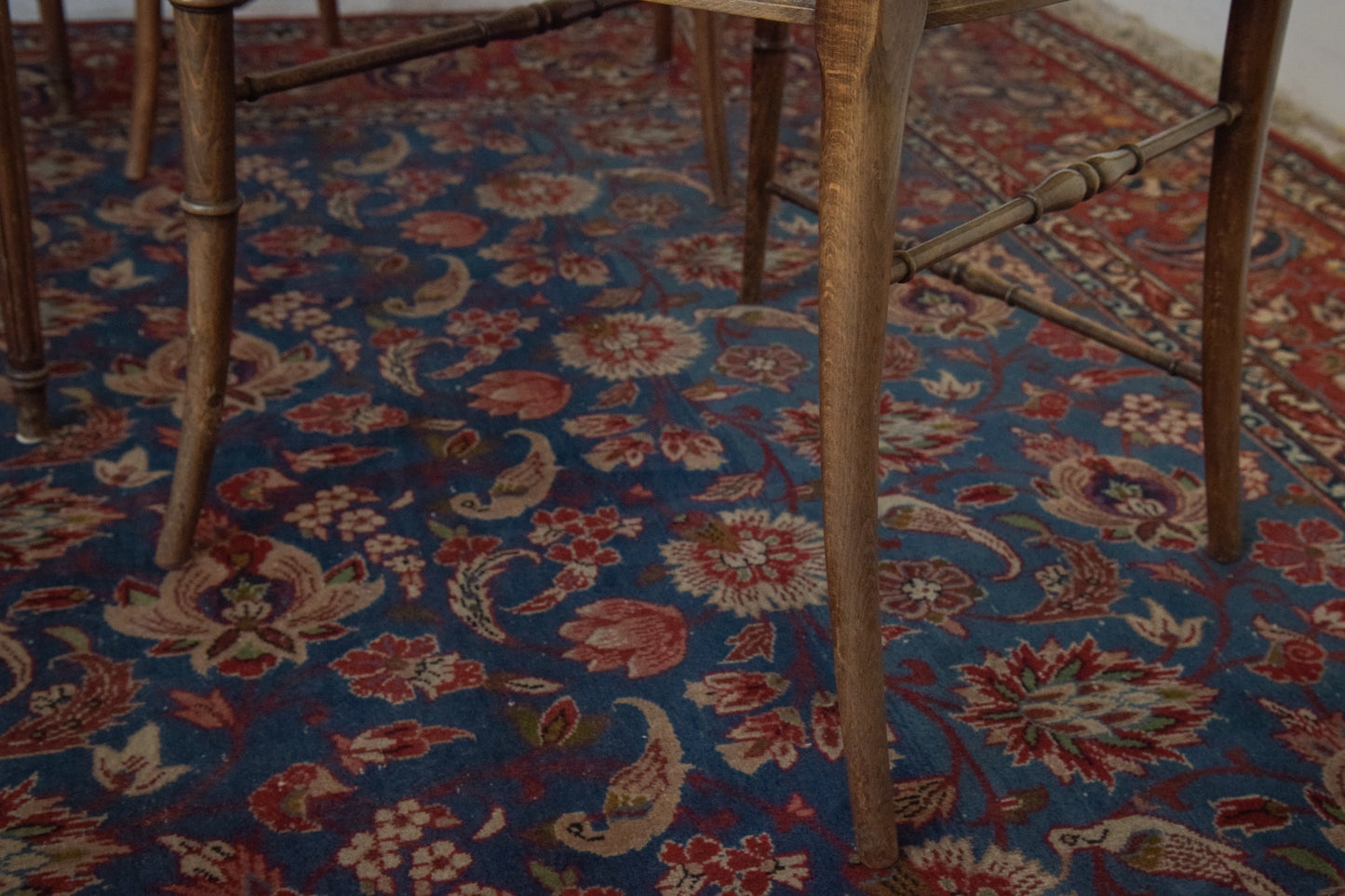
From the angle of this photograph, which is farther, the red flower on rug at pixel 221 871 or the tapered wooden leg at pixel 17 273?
the tapered wooden leg at pixel 17 273

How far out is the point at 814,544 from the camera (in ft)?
4.10

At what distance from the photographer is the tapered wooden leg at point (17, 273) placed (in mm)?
1189

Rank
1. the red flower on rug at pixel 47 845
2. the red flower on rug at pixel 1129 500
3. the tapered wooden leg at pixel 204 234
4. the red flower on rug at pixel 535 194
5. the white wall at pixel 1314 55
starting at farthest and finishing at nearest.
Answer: the white wall at pixel 1314 55 < the red flower on rug at pixel 535 194 < the red flower on rug at pixel 1129 500 < the tapered wooden leg at pixel 204 234 < the red flower on rug at pixel 47 845

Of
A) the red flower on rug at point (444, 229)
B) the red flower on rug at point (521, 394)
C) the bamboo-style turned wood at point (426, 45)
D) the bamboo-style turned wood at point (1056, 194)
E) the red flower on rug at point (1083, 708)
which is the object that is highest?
the bamboo-style turned wood at point (426, 45)

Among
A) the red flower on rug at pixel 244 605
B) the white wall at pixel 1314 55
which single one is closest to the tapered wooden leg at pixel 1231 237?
the red flower on rug at pixel 244 605

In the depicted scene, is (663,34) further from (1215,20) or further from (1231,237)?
(1231,237)

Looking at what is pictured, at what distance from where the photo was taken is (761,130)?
4.87 feet

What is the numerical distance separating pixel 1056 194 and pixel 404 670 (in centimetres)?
73

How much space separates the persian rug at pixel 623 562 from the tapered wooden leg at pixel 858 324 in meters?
0.10

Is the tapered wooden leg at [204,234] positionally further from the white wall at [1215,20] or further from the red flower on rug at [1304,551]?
the white wall at [1215,20]

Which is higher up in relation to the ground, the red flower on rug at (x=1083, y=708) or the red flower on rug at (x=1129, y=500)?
the red flower on rug at (x=1129, y=500)

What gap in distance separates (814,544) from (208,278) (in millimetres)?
676

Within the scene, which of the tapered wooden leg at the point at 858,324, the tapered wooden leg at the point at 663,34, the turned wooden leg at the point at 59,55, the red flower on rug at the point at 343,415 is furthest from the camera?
the tapered wooden leg at the point at 663,34

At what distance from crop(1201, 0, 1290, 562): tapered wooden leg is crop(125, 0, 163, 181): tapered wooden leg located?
64.4 inches
